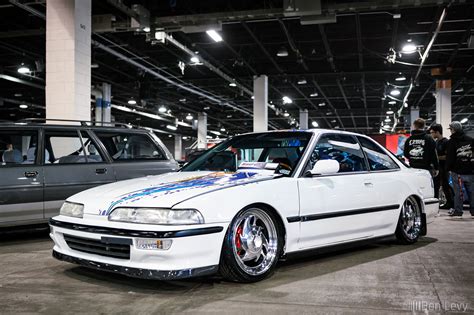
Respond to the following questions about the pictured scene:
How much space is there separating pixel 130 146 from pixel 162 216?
3448 millimetres

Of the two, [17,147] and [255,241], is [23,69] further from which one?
[255,241]

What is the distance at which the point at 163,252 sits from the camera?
3.19 metres

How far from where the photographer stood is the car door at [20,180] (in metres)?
5.32

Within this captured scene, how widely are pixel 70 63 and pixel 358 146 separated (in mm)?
6763

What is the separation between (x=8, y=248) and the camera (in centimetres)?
534

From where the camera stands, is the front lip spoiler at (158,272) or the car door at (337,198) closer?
the front lip spoiler at (158,272)

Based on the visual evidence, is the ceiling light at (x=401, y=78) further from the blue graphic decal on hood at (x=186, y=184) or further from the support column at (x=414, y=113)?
the blue graphic decal on hood at (x=186, y=184)

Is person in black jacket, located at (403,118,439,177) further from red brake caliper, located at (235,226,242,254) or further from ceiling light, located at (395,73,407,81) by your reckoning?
ceiling light, located at (395,73,407,81)

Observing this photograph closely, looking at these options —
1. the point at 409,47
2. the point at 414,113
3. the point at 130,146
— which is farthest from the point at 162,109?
the point at 130,146

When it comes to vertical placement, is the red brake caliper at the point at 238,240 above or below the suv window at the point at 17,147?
below

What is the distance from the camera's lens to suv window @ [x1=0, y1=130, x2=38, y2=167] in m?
5.47

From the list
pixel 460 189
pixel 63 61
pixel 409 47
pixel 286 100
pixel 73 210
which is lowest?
pixel 460 189

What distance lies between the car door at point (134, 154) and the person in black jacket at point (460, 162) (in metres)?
4.88

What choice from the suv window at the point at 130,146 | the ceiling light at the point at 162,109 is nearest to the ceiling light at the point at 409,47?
the suv window at the point at 130,146
